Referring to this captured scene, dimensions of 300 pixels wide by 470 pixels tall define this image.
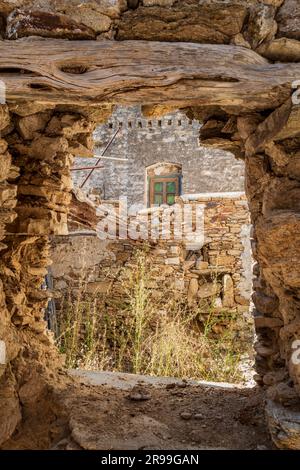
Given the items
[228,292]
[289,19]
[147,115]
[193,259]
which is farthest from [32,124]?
[228,292]

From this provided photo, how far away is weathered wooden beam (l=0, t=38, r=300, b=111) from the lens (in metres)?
2.16

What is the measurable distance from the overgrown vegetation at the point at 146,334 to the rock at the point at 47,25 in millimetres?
3272

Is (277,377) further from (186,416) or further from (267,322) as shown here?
(186,416)

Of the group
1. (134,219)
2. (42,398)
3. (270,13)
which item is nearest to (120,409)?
(42,398)

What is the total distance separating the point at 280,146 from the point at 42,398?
2.27m

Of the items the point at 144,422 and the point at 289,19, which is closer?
the point at 289,19

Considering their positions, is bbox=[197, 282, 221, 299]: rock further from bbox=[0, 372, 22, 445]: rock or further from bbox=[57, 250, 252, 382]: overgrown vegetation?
bbox=[0, 372, 22, 445]: rock

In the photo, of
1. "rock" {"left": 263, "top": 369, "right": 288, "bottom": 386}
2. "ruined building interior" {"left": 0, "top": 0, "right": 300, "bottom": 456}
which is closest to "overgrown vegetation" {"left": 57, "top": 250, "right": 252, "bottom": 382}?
"ruined building interior" {"left": 0, "top": 0, "right": 300, "bottom": 456}

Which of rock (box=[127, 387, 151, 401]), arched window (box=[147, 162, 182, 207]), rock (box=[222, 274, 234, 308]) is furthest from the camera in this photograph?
arched window (box=[147, 162, 182, 207])

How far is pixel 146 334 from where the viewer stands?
6055mm

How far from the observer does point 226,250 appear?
6.86m

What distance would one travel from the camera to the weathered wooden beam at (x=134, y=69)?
2162 mm

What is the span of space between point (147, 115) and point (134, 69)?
85cm

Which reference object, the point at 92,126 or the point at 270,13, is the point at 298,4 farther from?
the point at 92,126
